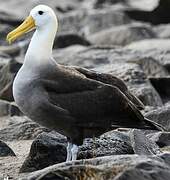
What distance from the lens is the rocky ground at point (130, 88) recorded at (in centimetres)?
667

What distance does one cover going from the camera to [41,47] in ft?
28.6

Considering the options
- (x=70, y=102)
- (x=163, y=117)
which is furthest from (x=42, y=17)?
(x=163, y=117)

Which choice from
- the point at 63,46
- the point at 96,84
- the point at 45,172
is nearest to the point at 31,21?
the point at 96,84

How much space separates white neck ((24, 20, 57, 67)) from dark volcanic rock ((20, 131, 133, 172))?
81 centimetres

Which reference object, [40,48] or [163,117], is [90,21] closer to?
[163,117]

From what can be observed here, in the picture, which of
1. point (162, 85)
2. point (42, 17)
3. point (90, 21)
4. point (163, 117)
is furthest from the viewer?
point (90, 21)

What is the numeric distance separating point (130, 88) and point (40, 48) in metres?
3.52

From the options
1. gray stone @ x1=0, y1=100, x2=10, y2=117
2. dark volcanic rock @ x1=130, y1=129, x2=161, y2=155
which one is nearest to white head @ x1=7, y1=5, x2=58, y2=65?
dark volcanic rock @ x1=130, y1=129, x2=161, y2=155

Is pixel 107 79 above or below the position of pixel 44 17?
below

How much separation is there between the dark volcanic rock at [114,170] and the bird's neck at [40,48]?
6.33 ft

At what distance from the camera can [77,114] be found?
328 inches

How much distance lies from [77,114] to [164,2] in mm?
14837

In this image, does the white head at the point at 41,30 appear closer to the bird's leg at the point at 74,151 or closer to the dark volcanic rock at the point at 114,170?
the bird's leg at the point at 74,151

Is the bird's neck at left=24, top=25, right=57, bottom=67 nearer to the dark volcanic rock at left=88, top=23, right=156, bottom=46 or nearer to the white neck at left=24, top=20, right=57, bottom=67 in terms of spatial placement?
the white neck at left=24, top=20, right=57, bottom=67
